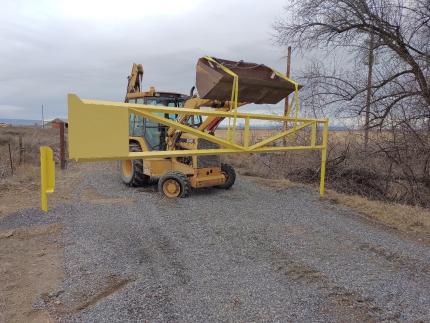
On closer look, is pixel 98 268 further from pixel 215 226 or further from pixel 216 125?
pixel 216 125

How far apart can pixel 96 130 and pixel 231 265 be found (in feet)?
6.86

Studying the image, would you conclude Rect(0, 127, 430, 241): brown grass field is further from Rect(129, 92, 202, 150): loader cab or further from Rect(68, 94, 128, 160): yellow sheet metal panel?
Rect(68, 94, 128, 160): yellow sheet metal panel

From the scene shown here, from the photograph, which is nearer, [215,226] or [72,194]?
[215,226]

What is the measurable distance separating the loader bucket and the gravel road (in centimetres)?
203

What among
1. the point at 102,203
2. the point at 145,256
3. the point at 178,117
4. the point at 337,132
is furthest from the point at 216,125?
the point at 337,132

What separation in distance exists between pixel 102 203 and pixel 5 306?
399 cm

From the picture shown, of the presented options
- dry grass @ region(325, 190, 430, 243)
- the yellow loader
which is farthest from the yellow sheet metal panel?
dry grass @ region(325, 190, 430, 243)

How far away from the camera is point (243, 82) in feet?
18.2

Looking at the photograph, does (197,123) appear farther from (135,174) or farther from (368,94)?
(368,94)

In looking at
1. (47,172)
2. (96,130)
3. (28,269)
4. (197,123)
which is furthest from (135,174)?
(96,130)

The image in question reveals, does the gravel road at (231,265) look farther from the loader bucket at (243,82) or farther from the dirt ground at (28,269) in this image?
the loader bucket at (243,82)

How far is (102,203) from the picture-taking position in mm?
7285

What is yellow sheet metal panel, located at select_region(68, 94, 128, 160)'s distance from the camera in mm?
3449

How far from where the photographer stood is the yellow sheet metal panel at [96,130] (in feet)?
11.3
